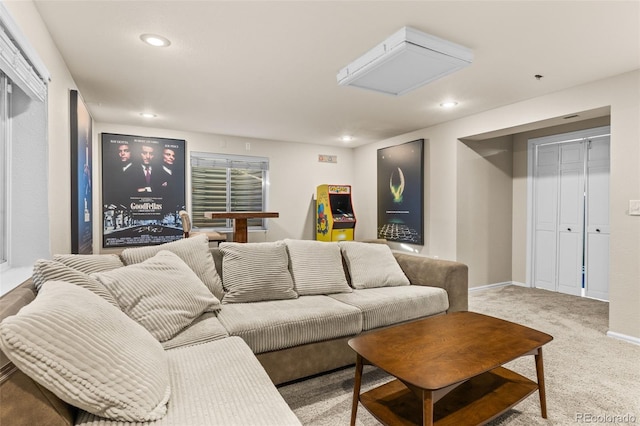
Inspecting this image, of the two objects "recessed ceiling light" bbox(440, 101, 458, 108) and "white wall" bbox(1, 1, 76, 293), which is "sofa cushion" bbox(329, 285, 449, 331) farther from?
"recessed ceiling light" bbox(440, 101, 458, 108)

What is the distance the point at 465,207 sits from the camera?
4.71m

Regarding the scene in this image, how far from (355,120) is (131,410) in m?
4.34

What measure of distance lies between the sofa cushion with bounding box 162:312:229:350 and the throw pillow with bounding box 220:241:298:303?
0.37 metres

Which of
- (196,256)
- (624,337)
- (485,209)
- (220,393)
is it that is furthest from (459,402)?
(485,209)

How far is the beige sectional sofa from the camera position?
0.90m

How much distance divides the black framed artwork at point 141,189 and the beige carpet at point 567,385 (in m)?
4.02

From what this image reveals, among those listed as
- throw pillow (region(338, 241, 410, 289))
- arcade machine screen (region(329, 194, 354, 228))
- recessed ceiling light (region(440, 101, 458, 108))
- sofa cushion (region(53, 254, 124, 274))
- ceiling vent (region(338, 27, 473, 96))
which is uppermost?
recessed ceiling light (region(440, 101, 458, 108))

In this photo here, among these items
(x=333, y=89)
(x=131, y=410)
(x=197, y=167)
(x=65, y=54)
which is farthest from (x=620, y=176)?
(x=197, y=167)

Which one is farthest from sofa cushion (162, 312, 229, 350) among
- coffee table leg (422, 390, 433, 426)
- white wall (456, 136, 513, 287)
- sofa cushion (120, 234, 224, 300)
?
white wall (456, 136, 513, 287)

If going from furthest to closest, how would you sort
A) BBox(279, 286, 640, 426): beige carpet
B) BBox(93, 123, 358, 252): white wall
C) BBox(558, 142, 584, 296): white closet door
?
BBox(93, 123, 358, 252): white wall → BBox(558, 142, 584, 296): white closet door → BBox(279, 286, 640, 426): beige carpet

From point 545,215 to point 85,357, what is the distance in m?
5.47

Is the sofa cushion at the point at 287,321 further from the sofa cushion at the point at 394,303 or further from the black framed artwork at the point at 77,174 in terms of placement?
the black framed artwork at the point at 77,174

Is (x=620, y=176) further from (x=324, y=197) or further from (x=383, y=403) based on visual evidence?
(x=324, y=197)

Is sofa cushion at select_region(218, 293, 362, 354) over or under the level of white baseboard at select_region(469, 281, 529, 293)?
over
